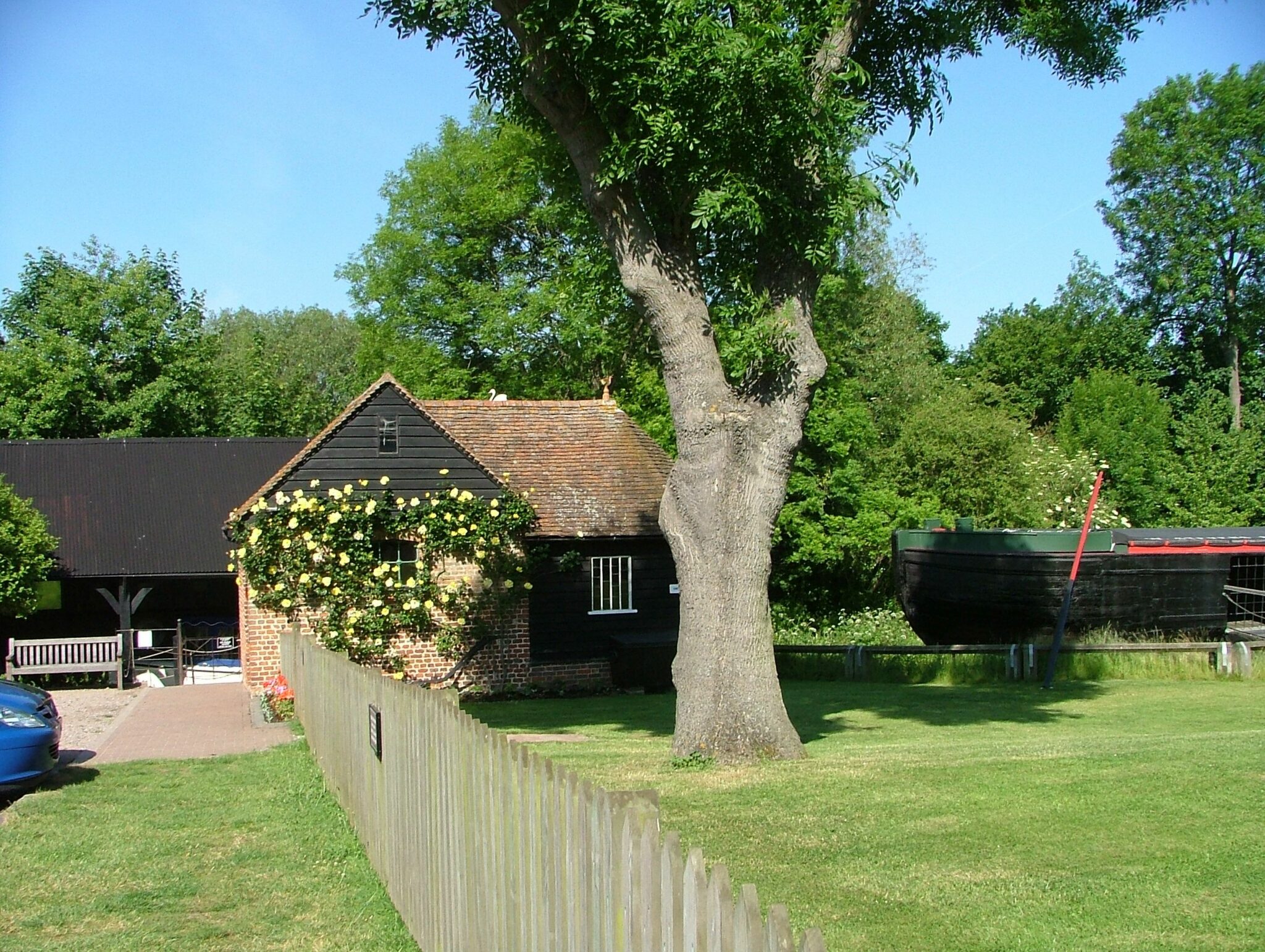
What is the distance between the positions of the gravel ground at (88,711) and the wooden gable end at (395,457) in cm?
503

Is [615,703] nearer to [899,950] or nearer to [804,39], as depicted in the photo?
[804,39]

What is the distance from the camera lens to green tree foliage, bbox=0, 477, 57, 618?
2305cm

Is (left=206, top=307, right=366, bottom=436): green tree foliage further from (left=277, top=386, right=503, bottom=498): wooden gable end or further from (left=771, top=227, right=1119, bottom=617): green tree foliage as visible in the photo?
(left=277, top=386, right=503, bottom=498): wooden gable end

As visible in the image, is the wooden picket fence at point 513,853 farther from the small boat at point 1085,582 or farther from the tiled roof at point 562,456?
the small boat at point 1085,582

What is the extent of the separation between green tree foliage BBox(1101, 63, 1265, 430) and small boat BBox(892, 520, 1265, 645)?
20832 mm

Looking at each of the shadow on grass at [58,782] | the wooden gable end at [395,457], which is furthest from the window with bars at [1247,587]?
the shadow on grass at [58,782]

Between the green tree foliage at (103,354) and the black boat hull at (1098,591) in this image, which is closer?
the black boat hull at (1098,591)

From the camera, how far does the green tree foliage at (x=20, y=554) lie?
23.0 metres

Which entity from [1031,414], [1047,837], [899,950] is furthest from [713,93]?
[1031,414]

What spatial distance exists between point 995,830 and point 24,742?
856cm

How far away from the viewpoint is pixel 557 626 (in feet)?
77.7

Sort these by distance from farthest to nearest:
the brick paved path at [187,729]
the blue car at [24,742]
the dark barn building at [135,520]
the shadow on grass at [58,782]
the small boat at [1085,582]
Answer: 1. the dark barn building at [135,520]
2. the small boat at [1085,582]
3. the brick paved path at [187,729]
4. the shadow on grass at [58,782]
5. the blue car at [24,742]

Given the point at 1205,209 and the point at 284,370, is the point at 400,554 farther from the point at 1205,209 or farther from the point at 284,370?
the point at 284,370

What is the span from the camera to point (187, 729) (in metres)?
17.2
